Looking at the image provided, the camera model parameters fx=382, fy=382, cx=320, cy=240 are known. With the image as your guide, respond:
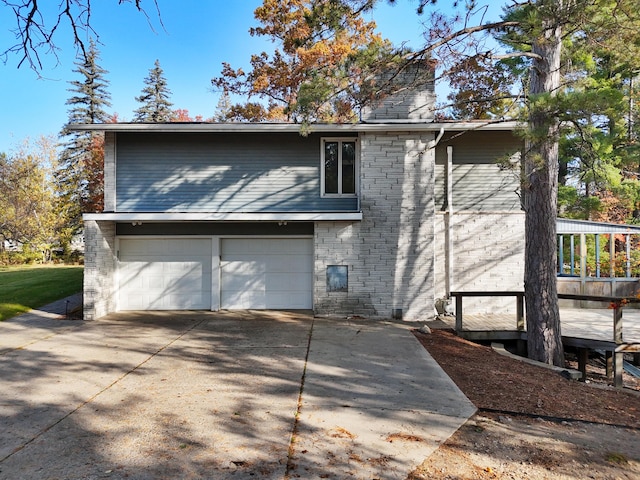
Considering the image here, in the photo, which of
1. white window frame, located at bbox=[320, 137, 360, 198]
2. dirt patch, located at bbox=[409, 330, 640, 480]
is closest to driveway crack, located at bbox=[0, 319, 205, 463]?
dirt patch, located at bbox=[409, 330, 640, 480]

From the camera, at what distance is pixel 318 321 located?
8898 mm

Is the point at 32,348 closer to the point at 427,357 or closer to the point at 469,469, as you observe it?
the point at 427,357

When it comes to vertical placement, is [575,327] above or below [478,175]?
below

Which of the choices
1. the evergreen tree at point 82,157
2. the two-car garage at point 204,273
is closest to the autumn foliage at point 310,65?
the two-car garage at point 204,273

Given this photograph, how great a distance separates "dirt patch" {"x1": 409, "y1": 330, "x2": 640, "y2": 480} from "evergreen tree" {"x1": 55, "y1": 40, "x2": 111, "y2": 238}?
964 inches

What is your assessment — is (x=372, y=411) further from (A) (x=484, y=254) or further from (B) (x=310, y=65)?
(B) (x=310, y=65)

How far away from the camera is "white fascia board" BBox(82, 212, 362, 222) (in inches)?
360

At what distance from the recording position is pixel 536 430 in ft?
12.2

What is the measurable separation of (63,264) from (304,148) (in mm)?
21104

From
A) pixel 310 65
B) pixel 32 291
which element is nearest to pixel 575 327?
pixel 310 65

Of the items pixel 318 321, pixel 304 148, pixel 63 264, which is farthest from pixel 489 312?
pixel 63 264

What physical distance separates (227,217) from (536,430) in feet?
24.1

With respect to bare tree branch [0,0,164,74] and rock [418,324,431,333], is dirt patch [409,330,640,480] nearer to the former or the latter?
rock [418,324,431,333]

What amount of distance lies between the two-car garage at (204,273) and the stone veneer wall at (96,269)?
63 cm
